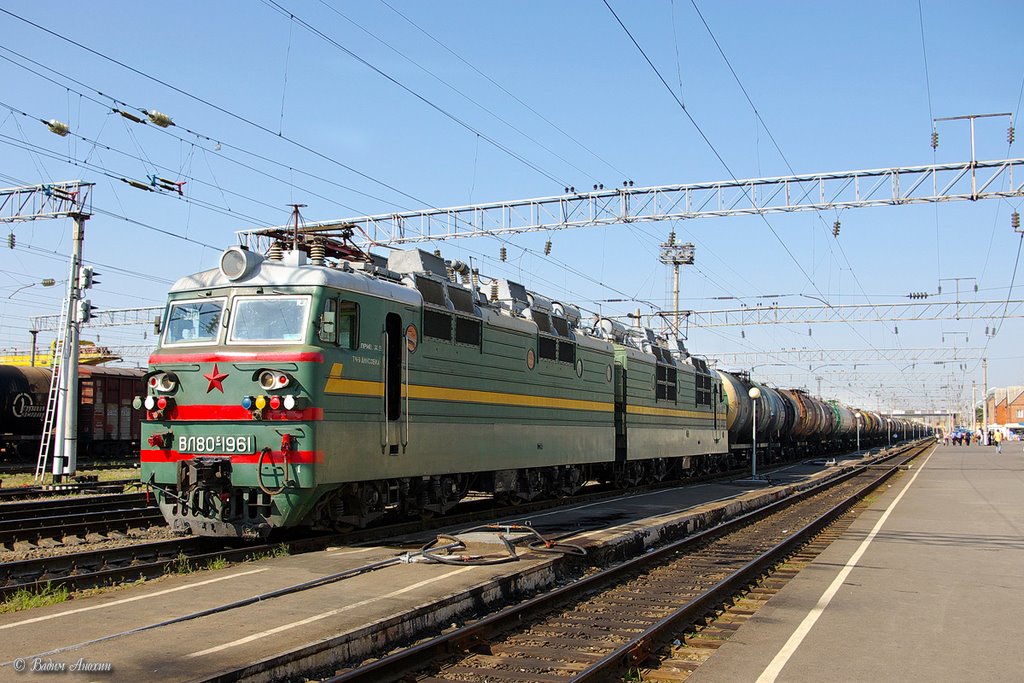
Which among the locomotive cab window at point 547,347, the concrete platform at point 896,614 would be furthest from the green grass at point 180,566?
the locomotive cab window at point 547,347

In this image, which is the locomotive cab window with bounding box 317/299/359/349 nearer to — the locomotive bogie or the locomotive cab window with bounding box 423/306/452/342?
the locomotive bogie

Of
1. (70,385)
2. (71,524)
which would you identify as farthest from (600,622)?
(70,385)

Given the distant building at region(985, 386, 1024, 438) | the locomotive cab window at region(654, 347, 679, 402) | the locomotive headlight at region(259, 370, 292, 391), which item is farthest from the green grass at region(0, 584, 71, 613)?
the distant building at region(985, 386, 1024, 438)

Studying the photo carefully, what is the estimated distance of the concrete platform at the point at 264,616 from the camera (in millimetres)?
6617

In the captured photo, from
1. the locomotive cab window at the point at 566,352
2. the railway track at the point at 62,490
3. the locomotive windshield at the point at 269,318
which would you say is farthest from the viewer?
the railway track at the point at 62,490

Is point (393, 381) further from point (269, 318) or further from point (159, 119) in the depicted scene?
point (159, 119)

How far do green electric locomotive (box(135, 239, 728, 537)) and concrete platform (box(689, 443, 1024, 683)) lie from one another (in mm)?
5640

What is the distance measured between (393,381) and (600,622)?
523 centimetres

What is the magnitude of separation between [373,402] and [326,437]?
4.14 ft

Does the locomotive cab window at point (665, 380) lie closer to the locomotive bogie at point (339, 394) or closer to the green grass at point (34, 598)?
the locomotive bogie at point (339, 394)

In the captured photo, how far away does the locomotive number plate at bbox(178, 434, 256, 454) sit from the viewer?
11.4m

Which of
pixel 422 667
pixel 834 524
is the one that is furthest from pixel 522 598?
pixel 834 524

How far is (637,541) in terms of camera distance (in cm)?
1385

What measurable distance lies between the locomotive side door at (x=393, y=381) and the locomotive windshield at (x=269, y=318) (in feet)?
5.26
